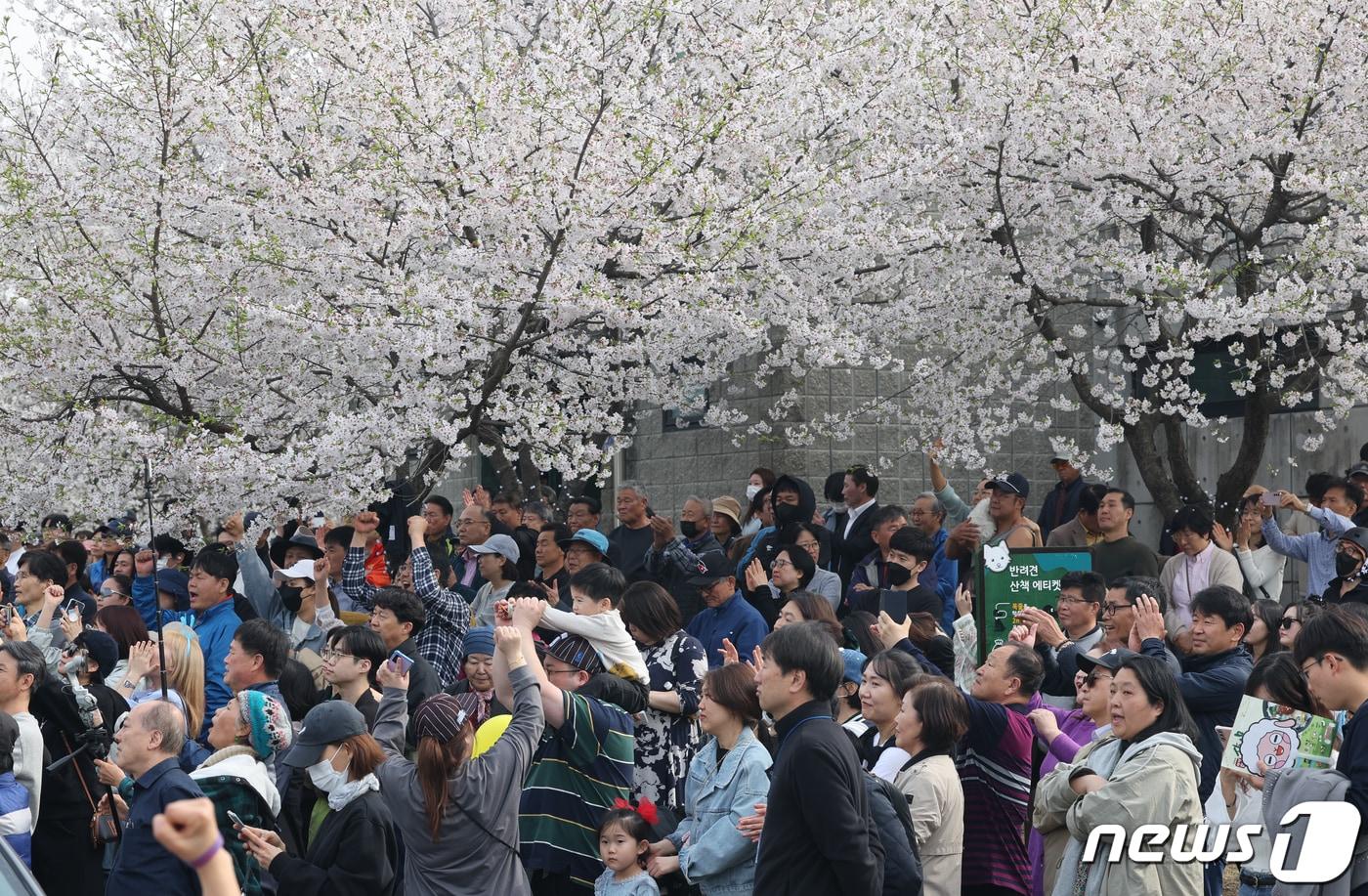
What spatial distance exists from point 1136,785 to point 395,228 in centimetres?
816

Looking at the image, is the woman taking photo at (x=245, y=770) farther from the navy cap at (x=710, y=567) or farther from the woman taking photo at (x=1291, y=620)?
the woman taking photo at (x=1291, y=620)

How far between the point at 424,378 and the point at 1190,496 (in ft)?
22.1

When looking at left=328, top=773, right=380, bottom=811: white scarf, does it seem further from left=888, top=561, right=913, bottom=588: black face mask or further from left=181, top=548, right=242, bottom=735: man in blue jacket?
left=888, top=561, right=913, bottom=588: black face mask

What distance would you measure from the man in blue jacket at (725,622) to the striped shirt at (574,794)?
2255 mm

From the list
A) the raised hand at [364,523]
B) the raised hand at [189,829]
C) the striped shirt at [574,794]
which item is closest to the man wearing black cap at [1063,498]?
the raised hand at [364,523]

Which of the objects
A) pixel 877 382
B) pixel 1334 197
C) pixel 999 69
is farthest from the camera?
pixel 877 382

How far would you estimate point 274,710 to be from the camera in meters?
6.42

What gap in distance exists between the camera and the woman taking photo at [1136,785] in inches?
218

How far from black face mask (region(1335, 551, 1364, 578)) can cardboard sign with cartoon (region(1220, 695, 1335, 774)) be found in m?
4.20

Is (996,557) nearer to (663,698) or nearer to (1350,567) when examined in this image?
(663,698)

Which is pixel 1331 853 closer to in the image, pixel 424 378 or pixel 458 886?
pixel 458 886

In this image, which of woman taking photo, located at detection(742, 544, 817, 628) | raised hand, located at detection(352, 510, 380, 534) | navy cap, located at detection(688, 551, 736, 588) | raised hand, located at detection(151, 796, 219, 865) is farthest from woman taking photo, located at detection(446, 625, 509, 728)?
raised hand, located at detection(151, 796, 219, 865)

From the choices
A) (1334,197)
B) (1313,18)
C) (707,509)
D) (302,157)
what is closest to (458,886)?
(707,509)

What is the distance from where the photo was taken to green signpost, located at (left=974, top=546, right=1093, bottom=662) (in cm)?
841
